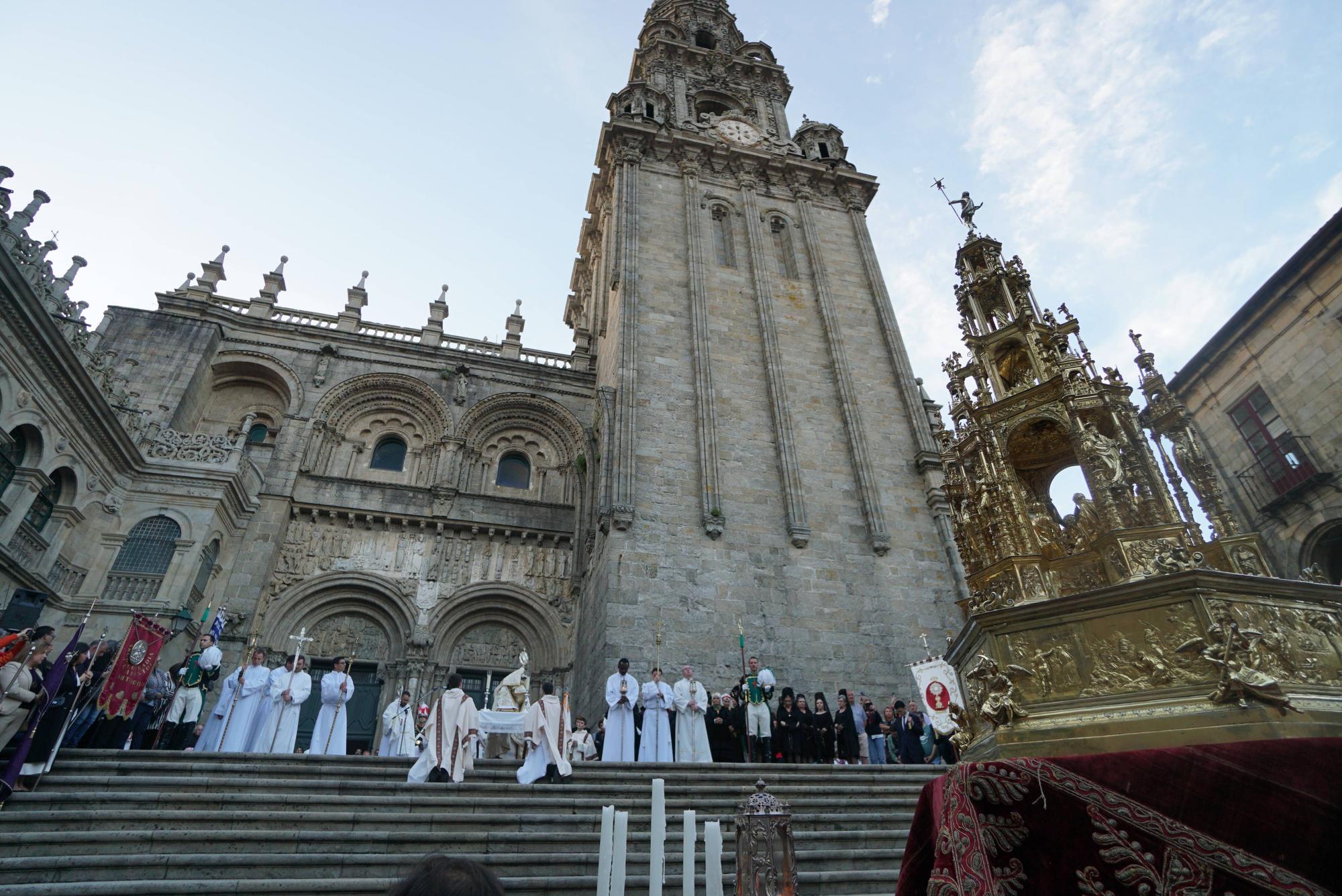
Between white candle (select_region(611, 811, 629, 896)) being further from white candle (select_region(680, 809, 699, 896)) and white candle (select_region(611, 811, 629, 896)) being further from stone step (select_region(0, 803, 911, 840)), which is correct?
stone step (select_region(0, 803, 911, 840))

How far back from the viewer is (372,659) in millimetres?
17266

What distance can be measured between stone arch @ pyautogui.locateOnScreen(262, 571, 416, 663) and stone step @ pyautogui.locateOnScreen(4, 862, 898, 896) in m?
11.8

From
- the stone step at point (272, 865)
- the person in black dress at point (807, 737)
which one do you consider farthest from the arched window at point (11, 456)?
the person in black dress at point (807, 737)

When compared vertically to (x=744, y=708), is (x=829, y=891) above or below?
below

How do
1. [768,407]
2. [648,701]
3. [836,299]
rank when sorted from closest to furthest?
1. [648,701]
2. [768,407]
3. [836,299]

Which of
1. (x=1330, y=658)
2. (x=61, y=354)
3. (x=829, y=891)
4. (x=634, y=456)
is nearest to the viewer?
(x=1330, y=658)

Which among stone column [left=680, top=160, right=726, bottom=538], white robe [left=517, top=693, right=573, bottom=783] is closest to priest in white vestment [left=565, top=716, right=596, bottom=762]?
white robe [left=517, top=693, right=573, bottom=783]

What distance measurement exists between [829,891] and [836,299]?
698 inches

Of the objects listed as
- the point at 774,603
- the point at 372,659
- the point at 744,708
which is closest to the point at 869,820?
the point at 744,708

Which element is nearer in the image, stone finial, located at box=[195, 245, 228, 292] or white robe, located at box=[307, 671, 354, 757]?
white robe, located at box=[307, 671, 354, 757]

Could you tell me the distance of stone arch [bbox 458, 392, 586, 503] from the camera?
20922 mm

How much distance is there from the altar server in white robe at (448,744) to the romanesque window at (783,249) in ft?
54.9

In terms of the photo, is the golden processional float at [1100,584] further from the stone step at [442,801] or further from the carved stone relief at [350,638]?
the carved stone relief at [350,638]

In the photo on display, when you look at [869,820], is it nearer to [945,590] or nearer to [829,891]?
[829,891]
